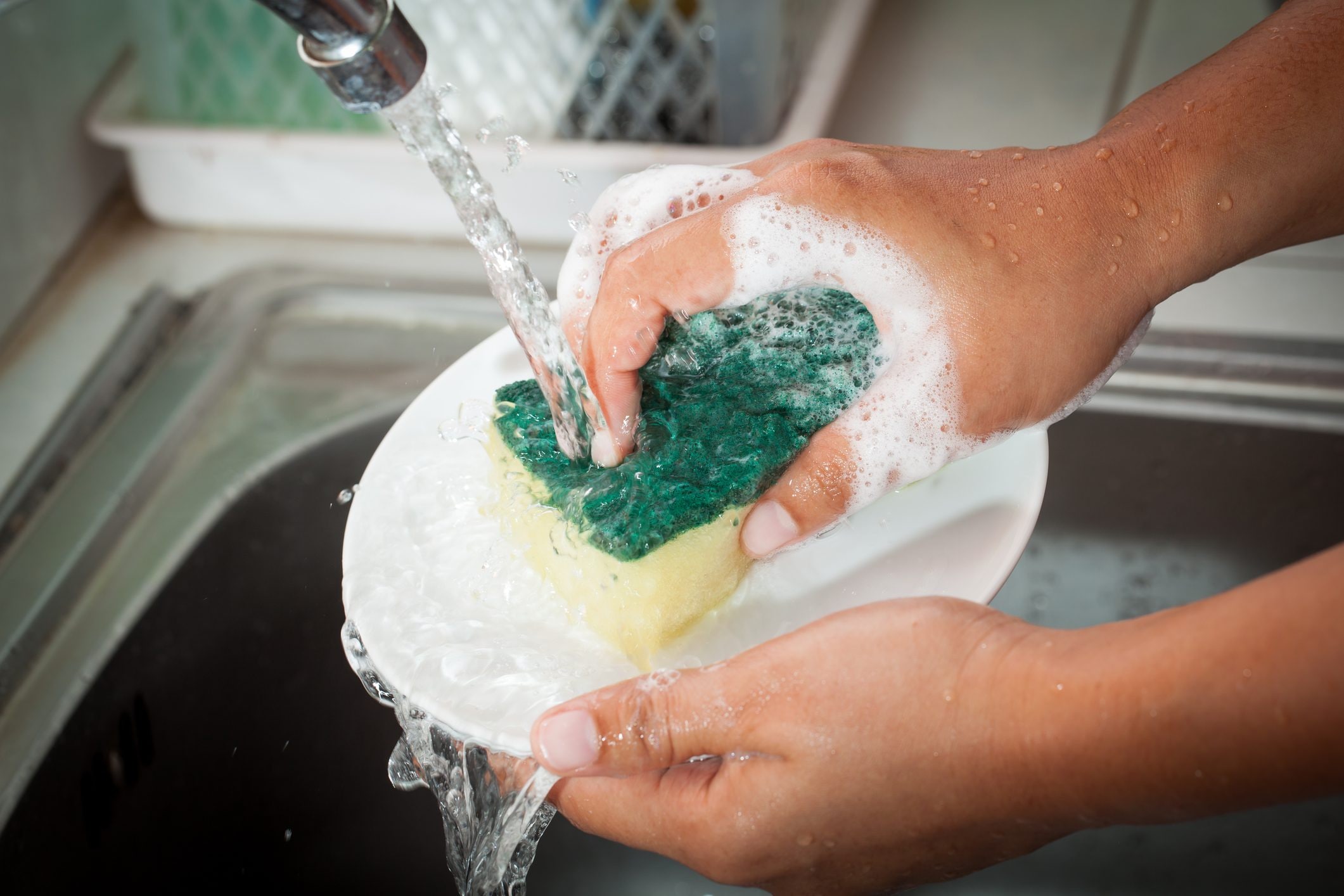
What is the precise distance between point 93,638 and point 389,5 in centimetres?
62

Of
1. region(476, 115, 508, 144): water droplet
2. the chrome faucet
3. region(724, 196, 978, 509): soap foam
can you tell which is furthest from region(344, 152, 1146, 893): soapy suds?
region(476, 115, 508, 144): water droplet

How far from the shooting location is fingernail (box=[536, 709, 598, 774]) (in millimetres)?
607

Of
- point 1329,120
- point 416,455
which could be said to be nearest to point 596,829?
point 416,455

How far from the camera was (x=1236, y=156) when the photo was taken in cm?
81

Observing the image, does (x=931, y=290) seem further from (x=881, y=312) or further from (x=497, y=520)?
→ (x=497, y=520)

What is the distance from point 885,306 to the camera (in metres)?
0.79

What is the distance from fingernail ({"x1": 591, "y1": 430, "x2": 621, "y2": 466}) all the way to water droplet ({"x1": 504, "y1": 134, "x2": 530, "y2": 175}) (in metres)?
0.36

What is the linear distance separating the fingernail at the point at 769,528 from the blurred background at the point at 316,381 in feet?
0.95

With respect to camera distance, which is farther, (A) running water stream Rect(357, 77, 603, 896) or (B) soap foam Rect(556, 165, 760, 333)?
(B) soap foam Rect(556, 165, 760, 333)

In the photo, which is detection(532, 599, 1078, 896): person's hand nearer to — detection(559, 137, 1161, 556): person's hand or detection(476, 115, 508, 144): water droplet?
detection(559, 137, 1161, 556): person's hand

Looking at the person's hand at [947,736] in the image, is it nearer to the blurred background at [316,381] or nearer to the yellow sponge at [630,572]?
the yellow sponge at [630,572]

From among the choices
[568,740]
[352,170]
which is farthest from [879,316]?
[352,170]

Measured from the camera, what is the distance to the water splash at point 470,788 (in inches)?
27.3

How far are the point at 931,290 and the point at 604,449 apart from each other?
0.26 meters
